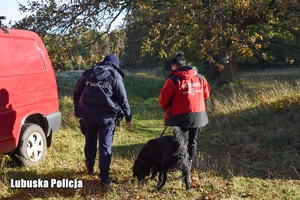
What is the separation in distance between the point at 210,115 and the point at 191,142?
5.46 m

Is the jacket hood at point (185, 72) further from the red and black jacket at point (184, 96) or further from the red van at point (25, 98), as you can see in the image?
the red van at point (25, 98)

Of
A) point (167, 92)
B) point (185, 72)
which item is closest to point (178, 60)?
point (185, 72)

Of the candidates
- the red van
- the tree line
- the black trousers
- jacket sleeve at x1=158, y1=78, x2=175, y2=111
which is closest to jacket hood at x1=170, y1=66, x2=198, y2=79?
jacket sleeve at x1=158, y1=78, x2=175, y2=111

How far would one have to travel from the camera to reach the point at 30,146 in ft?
18.9

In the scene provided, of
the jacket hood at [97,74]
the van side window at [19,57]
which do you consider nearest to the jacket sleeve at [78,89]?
the jacket hood at [97,74]

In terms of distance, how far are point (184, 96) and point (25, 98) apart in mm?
2527

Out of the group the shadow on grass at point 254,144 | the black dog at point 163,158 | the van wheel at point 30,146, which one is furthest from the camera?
the shadow on grass at point 254,144

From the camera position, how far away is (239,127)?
9.09 metres

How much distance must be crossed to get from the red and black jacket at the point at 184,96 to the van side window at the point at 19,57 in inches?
91.0

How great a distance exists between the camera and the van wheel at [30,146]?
5.52 meters

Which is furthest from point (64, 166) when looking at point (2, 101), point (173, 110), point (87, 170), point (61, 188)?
point (173, 110)

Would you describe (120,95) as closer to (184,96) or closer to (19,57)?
(184,96)

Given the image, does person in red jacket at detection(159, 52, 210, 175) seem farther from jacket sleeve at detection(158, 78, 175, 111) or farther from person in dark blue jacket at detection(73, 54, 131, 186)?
person in dark blue jacket at detection(73, 54, 131, 186)

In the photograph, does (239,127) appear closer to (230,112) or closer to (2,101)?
(230,112)
